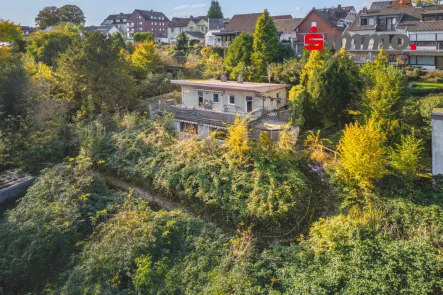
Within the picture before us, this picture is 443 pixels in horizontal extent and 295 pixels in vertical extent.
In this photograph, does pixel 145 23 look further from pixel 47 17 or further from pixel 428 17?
pixel 428 17

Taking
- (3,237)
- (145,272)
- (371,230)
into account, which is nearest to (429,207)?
(371,230)

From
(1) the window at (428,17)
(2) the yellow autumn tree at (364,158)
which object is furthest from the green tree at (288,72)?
(1) the window at (428,17)

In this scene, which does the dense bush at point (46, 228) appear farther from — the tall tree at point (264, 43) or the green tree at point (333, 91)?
the tall tree at point (264, 43)

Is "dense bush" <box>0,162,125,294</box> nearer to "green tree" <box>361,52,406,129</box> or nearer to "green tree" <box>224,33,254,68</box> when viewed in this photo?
"green tree" <box>361,52,406,129</box>

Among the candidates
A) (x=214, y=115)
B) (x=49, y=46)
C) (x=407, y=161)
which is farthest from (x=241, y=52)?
Result: (x=49, y=46)

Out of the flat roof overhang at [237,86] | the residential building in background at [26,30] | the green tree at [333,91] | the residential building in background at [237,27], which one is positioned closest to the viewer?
the green tree at [333,91]

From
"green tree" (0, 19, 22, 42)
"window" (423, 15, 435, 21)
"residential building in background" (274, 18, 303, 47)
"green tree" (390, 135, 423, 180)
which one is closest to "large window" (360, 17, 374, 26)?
"window" (423, 15, 435, 21)
